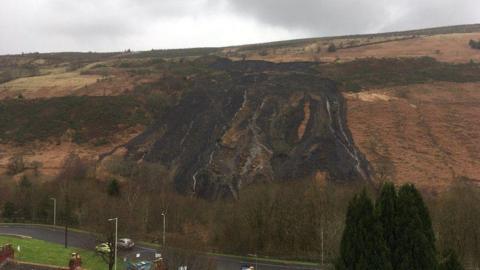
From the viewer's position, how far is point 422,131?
243 feet

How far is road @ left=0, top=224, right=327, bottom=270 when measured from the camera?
40.9m

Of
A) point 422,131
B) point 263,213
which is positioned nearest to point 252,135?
point 422,131

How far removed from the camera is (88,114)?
92938 millimetres

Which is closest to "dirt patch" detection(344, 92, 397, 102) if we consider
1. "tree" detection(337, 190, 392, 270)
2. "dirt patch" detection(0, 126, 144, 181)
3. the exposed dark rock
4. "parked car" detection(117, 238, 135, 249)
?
the exposed dark rock

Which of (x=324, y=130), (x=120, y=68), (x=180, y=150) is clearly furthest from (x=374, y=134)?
(x=120, y=68)

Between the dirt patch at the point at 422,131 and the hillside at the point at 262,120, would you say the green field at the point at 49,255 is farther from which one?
the dirt patch at the point at 422,131

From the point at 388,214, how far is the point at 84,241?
3186cm

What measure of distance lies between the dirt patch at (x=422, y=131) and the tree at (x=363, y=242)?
35.9 metres

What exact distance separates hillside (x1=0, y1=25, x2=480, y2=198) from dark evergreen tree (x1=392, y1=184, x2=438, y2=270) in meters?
34.0

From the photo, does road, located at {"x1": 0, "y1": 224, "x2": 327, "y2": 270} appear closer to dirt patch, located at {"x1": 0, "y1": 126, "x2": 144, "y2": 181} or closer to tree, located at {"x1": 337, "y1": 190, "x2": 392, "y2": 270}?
tree, located at {"x1": 337, "y1": 190, "x2": 392, "y2": 270}

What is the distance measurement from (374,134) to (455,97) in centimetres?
2233

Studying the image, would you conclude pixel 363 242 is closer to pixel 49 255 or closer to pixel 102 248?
pixel 49 255

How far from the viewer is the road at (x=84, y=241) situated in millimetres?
40922

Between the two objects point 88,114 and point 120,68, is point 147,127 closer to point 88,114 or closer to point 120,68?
point 88,114
